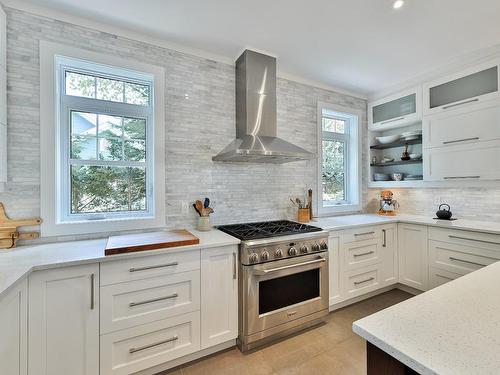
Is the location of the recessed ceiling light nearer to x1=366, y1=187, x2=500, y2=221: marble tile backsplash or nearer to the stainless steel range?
the stainless steel range

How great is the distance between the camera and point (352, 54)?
2443 mm

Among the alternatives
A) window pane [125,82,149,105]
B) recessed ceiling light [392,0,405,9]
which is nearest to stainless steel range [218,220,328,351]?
window pane [125,82,149,105]

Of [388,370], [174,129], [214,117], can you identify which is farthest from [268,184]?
[388,370]

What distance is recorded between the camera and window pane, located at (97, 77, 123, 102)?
209 centimetres

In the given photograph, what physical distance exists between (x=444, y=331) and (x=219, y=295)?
1.50 metres

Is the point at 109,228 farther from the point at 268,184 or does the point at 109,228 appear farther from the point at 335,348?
the point at 335,348

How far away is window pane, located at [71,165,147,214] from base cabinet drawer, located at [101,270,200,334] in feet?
2.70

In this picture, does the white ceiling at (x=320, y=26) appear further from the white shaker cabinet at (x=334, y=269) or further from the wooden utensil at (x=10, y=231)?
the white shaker cabinet at (x=334, y=269)

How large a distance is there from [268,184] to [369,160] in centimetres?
172

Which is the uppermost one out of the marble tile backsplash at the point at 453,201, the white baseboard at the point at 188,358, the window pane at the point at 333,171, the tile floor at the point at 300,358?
the window pane at the point at 333,171

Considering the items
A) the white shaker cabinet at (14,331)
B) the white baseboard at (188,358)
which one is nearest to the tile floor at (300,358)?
the white baseboard at (188,358)

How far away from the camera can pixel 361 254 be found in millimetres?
2666

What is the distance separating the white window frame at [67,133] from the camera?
1.80 meters

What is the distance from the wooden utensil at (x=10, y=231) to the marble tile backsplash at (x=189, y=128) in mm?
47
